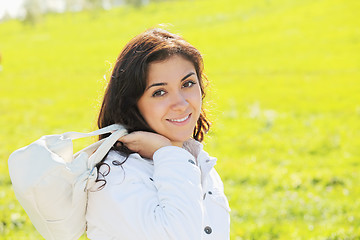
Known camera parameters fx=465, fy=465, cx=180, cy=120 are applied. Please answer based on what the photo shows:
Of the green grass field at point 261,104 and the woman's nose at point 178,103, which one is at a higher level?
the woman's nose at point 178,103

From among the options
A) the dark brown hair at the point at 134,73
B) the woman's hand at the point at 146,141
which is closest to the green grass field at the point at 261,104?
→ the dark brown hair at the point at 134,73

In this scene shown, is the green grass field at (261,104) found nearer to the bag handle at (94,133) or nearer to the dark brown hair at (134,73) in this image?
the dark brown hair at (134,73)

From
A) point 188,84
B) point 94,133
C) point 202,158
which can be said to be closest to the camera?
point 94,133

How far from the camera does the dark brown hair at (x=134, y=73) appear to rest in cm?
254

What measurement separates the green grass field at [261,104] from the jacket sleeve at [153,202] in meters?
1.04

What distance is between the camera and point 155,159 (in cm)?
238

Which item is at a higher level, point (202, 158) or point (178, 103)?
point (178, 103)

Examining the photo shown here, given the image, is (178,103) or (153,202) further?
(178,103)

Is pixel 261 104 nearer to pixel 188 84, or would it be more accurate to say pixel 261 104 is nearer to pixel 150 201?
pixel 188 84

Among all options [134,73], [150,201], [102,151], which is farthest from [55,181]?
[134,73]

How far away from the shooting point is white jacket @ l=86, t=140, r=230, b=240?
7.04ft

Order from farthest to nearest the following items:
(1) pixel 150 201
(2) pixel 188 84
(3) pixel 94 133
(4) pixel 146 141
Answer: (2) pixel 188 84 < (4) pixel 146 141 < (3) pixel 94 133 < (1) pixel 150 201

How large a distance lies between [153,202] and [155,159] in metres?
0.25

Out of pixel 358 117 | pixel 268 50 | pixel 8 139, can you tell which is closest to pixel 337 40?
pixel 268 50
